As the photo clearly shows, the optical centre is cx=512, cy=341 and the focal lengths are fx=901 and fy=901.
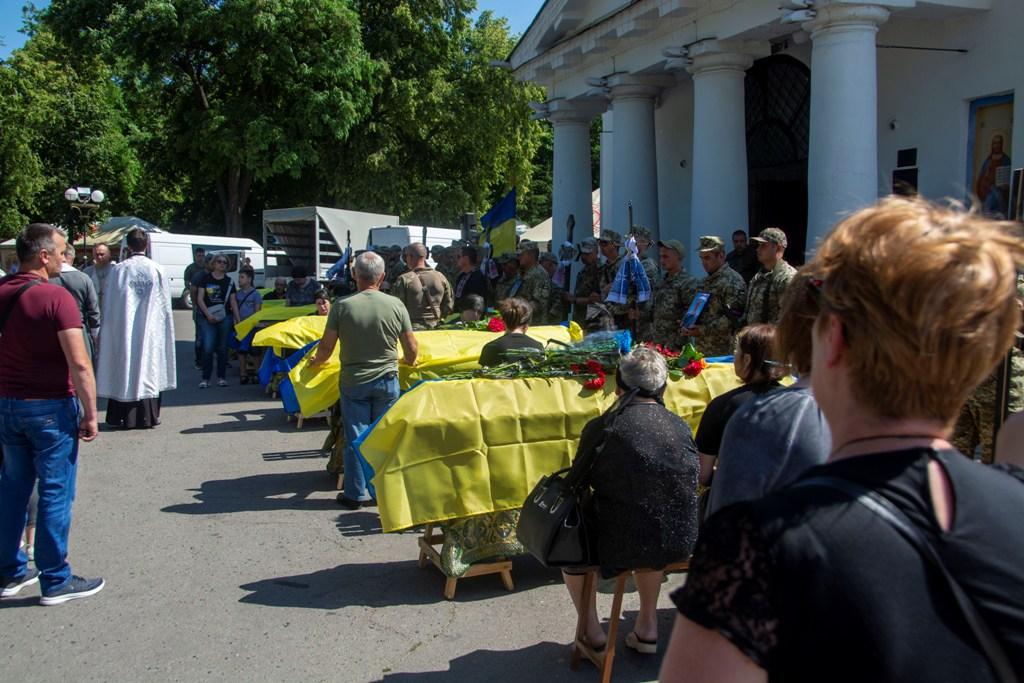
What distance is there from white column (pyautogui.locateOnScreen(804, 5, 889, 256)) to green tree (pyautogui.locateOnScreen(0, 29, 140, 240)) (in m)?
31.2

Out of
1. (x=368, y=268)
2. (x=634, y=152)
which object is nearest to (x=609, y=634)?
(x=368, y=268)

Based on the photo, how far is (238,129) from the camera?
2883cm

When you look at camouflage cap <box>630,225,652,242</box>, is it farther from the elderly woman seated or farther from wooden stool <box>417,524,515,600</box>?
the elderly woman seated

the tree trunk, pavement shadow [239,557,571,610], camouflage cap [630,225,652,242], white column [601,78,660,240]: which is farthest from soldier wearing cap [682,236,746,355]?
the tree trunk

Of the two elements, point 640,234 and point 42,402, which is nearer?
point 42,402

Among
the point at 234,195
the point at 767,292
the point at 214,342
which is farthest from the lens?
the point at 234,195

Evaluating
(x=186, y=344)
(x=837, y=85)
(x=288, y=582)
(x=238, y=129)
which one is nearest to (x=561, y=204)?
(x=837, y=85)

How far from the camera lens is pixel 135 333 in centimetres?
950

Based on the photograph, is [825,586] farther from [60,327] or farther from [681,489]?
[60,327]

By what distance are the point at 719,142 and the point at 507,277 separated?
12.0ft

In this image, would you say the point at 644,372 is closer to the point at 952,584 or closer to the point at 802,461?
the point at 802,461

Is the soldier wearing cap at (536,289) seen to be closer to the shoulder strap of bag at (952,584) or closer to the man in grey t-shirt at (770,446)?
the man in grey t-shirt at (770,446)

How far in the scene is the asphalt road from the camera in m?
4.27

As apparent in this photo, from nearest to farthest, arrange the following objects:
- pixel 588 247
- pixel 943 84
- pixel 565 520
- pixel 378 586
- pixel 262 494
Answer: pixel 565 520
pixel 378 586
pixel 262 494
pixel 943 84
pixel 588 247
